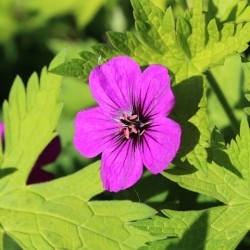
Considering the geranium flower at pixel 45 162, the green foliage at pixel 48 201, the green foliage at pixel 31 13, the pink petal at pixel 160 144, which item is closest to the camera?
the pink petal at pixel 160 144

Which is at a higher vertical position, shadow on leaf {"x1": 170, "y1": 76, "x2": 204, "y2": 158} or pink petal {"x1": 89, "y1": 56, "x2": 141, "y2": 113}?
pink petal {"x1": 89, "y1": 56, "x2": 141, "y2": 113}

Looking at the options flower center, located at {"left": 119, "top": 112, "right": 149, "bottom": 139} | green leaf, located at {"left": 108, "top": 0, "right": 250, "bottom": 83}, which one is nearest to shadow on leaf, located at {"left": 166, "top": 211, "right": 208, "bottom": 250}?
flower center, located at {"left": 119, "top": 112, "right": 149, "bottom": 139}

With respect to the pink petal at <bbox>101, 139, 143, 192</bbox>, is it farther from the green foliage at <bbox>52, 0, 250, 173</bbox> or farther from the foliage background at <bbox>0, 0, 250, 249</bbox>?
the foliage background at <bbox>0, 0, 250, 249</bbox>

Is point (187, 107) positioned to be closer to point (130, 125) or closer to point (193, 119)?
point (193, 119)

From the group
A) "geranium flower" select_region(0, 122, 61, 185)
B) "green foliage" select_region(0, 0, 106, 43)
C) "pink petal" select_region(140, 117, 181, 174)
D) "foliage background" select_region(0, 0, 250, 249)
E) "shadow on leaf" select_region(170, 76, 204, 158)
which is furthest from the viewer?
"green foliage" select_region(0, 0, 106, 43)

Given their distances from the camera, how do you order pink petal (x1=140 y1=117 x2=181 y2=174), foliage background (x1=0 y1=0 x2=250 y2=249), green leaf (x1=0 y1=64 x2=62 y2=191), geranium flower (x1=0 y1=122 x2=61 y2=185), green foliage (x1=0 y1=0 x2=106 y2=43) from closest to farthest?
pink petal (x1=140 y1=117 x2=181 y2=174), green leaf (x1=0 y1=64 x2=62 y2=191), geranium flower (x1=0 y1=122 x2=61 y2=185), foliage background (x1=0 y1=0 x2=250 y2=249), green foliage (x1=0 y1=0 x2=106 y2=43)

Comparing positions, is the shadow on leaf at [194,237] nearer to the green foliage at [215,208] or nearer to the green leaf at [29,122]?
the green foliage at [215,208]

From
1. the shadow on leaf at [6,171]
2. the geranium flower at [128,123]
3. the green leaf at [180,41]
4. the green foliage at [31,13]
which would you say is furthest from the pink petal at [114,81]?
the green foliage at [31,13]

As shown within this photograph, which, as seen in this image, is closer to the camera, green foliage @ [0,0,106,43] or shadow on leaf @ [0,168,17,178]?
shadow on leaf @ [0,168,17,178]

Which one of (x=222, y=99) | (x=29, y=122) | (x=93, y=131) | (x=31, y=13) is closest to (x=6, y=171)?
(x=29, y=122)
